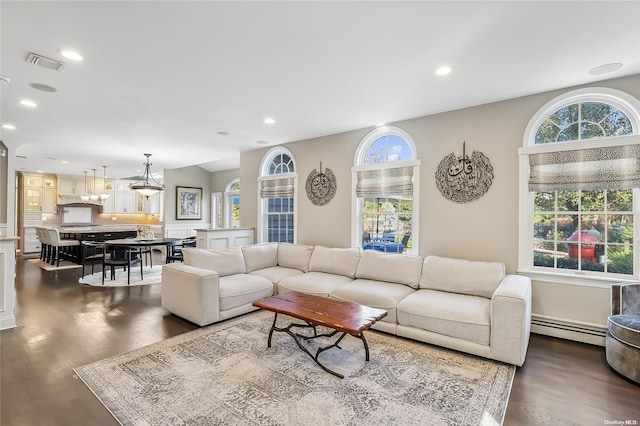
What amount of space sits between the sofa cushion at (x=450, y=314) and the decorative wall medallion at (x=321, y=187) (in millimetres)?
2285

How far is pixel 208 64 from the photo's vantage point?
109 inches

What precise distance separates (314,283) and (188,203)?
7.06 m

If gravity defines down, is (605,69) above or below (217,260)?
above

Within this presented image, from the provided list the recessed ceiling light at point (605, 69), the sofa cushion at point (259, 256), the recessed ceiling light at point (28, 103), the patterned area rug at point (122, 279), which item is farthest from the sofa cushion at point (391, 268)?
the recessed ceiling light at point (28, 103)

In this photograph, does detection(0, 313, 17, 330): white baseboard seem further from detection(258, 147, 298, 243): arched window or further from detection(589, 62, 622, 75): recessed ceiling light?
detection(589, 62, 622, 75): recessed ceiling light

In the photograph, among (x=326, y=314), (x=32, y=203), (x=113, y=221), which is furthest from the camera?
(x=113, y=221)

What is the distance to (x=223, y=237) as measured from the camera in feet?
18.7

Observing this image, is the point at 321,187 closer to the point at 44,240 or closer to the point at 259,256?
the point at 259,256

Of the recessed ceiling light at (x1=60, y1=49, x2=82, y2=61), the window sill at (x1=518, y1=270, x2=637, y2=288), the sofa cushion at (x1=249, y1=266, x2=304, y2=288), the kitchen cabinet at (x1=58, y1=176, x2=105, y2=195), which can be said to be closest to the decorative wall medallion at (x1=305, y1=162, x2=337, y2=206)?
the sofa cushion at (x1=249, y1=266, x2=304, y2=288)

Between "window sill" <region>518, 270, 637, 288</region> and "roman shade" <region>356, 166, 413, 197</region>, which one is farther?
"roman shade" <region>356, 166, 413, 197</region>

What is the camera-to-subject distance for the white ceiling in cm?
204

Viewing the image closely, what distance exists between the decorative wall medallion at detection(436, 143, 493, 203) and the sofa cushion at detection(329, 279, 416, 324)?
134cm

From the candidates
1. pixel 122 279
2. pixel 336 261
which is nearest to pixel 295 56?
pixel 336 261

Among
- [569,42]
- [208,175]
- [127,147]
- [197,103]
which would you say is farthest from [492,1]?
[208,175]
